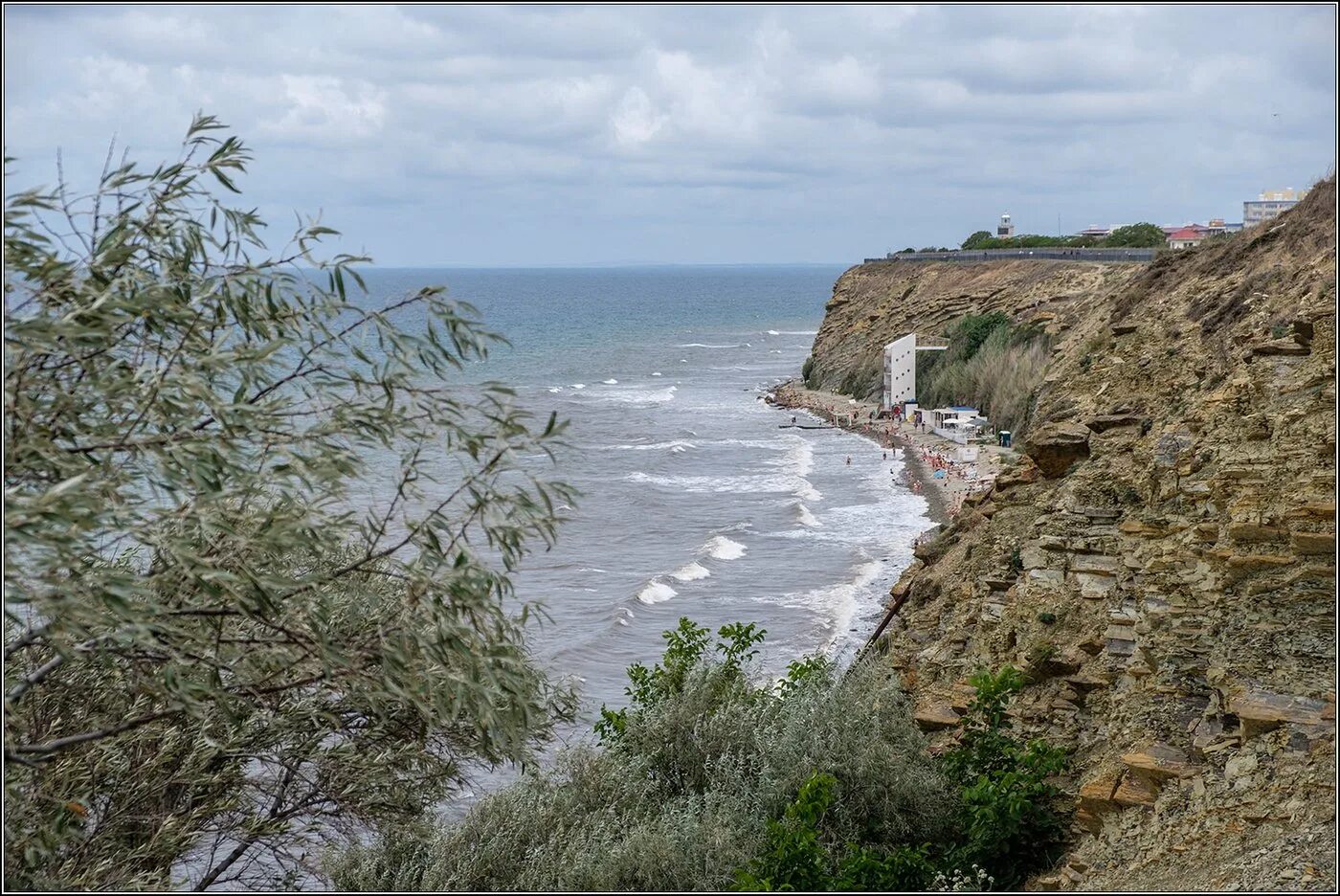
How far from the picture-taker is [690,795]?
41.1ft

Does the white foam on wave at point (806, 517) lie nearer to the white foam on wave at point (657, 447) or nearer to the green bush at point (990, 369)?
the green bush at point (990, 369)

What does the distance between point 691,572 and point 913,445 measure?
28.5 m

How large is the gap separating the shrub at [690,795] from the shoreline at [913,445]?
21910 millimetres

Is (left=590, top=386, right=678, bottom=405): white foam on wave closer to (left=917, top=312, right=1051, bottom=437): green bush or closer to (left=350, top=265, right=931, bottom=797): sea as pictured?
(left=350, top=265, right=931, bottom=797): sea

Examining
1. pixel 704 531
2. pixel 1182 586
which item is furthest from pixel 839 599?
pixel 1182 586

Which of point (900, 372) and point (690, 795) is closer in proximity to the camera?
point (690, 795)

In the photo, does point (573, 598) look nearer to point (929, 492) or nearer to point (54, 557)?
point (929, 492)

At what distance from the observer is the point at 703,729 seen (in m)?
13.8

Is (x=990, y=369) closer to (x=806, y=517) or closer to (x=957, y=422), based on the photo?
(x=957, y=422)

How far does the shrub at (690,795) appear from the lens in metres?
10.6

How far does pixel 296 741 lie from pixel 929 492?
45.2 metres

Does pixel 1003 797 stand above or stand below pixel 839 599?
above

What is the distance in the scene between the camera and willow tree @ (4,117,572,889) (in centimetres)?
695

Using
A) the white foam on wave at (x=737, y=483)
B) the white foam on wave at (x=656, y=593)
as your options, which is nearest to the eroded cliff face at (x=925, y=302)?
the white foam on wave at (x=737, y=483)
